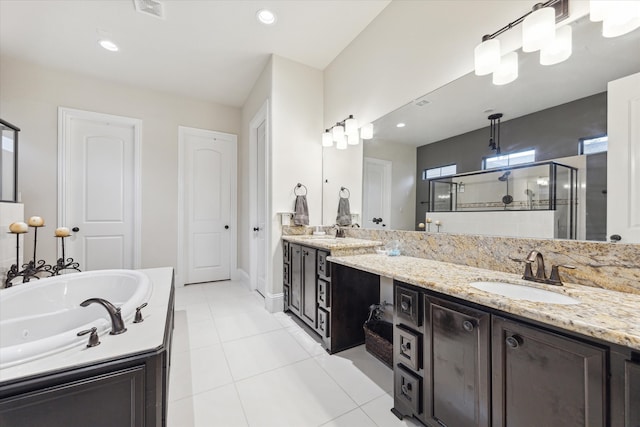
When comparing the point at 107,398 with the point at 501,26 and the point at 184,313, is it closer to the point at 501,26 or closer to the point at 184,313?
the point at 184,313

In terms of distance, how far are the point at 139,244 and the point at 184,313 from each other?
1420 millimetres

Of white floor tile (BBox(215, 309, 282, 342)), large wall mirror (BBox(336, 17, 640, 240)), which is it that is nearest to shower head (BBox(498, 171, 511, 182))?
large wall mirror (BBox(336, 17, 640, 240))

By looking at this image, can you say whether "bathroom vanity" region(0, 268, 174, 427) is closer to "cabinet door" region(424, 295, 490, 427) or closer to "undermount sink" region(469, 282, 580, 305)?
"cabinet door" region(424, 295, 490, 427)

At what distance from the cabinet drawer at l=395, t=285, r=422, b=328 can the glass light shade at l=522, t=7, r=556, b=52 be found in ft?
4.36

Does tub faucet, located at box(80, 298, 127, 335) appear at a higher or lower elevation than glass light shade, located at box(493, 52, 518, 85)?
lower

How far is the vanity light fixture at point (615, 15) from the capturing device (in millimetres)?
994

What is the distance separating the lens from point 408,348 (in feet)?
4.29

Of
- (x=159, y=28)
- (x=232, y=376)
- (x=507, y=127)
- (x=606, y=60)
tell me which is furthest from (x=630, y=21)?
(x=159, y=28)

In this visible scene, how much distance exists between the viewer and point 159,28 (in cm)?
242

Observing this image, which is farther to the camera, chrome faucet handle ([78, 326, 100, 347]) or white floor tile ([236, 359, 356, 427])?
white floor tile ([236, 359, 356, 427])

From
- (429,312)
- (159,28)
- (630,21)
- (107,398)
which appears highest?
(159,28)

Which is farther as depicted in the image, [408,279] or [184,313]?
[184,313]

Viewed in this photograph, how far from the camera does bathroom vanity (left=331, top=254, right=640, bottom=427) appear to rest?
0.71 meters

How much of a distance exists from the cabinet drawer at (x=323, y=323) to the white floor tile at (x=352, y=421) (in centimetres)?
66
